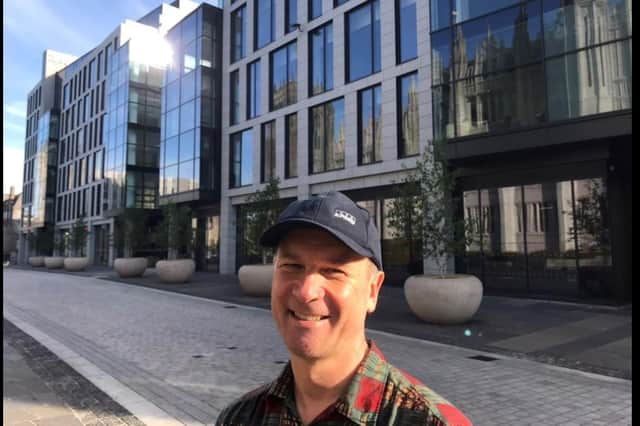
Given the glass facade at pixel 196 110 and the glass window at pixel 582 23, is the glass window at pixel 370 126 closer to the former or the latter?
the glass window at pixel 582 23

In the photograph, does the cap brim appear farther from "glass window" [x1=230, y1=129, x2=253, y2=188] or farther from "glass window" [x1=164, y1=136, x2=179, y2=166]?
"glass window" [x1=164, y1=136, x2=179, y2=166]

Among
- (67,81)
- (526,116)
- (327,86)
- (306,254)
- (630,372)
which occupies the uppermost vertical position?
(67,81)

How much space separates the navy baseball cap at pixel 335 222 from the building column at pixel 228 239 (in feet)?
91.8

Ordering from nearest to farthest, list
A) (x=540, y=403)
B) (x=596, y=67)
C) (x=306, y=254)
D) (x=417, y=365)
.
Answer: (x=306, y=254) → (x=540, y=403) → (x=417, y=365) → (x=596, y=67)

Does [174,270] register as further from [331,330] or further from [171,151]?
[331,330]

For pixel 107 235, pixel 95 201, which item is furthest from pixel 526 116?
pixel 95 201

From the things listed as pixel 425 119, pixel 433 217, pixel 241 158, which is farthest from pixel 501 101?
pixel 241 158

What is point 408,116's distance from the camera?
19594mm

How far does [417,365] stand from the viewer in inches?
281

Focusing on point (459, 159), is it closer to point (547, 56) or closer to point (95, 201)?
point (547, 56)

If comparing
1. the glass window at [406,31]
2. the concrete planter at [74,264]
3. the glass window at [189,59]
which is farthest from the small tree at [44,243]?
the glass window at [406,31]

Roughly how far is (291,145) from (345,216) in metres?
24.5

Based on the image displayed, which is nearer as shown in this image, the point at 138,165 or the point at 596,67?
the point at 596,67

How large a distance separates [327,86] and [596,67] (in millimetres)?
13014
